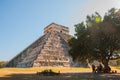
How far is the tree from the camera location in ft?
115

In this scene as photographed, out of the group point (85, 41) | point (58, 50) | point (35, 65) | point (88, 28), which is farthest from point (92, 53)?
point (58, 50)

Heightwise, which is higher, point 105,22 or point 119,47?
point 105,22

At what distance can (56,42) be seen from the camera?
78375mm

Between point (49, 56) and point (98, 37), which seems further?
point (49, 56)

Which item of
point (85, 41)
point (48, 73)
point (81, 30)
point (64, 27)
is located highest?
point (64, 27)

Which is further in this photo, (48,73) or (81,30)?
(81,30)

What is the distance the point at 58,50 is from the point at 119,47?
130 ft

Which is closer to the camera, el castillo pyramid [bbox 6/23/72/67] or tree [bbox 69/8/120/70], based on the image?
tree [bbox 69/8/120/70]

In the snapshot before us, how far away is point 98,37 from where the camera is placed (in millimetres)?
35375

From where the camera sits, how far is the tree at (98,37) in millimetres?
34938

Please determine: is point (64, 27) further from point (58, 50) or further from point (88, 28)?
point (88, 28)

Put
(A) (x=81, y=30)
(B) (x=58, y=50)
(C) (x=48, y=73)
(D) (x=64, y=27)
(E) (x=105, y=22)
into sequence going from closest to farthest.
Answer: (C) (x=48, y=73) → (E) (x=105, y=22) → (A) (x=81, y=30) → (B) (x=58, y=50) → (D) (x=64, y=27)

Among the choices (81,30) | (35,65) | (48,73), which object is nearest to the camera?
(48,73)

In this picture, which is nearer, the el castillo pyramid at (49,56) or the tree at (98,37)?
the tree at (98,37)
